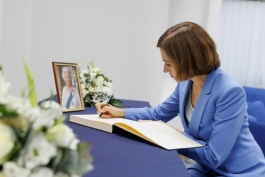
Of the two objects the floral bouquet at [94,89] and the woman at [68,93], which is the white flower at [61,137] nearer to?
the woman at [68,93]

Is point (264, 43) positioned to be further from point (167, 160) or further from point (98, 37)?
point (167, 160)

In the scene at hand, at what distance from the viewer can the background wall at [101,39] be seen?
3.52 meters

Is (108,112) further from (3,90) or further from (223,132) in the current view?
(3,90)

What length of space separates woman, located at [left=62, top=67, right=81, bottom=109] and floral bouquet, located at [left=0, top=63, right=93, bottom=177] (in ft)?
4.21

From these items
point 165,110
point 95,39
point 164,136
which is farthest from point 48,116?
point 95,39

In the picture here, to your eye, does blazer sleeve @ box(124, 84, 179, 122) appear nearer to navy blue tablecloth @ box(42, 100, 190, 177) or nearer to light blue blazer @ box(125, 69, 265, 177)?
light blue blazer @ box(125, 69, 265, 177)

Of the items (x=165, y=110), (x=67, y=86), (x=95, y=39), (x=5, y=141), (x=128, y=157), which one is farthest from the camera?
(x=95, y=39)

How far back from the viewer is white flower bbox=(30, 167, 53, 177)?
422 mm

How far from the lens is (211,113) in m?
1.47

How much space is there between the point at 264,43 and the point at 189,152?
3.72 metres

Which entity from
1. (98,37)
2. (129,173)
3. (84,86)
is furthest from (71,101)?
(98,37)

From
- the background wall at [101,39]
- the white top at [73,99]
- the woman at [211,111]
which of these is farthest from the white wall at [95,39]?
the woman at [211,111]

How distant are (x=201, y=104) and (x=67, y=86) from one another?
0.69 metres

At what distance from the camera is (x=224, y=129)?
134cm
